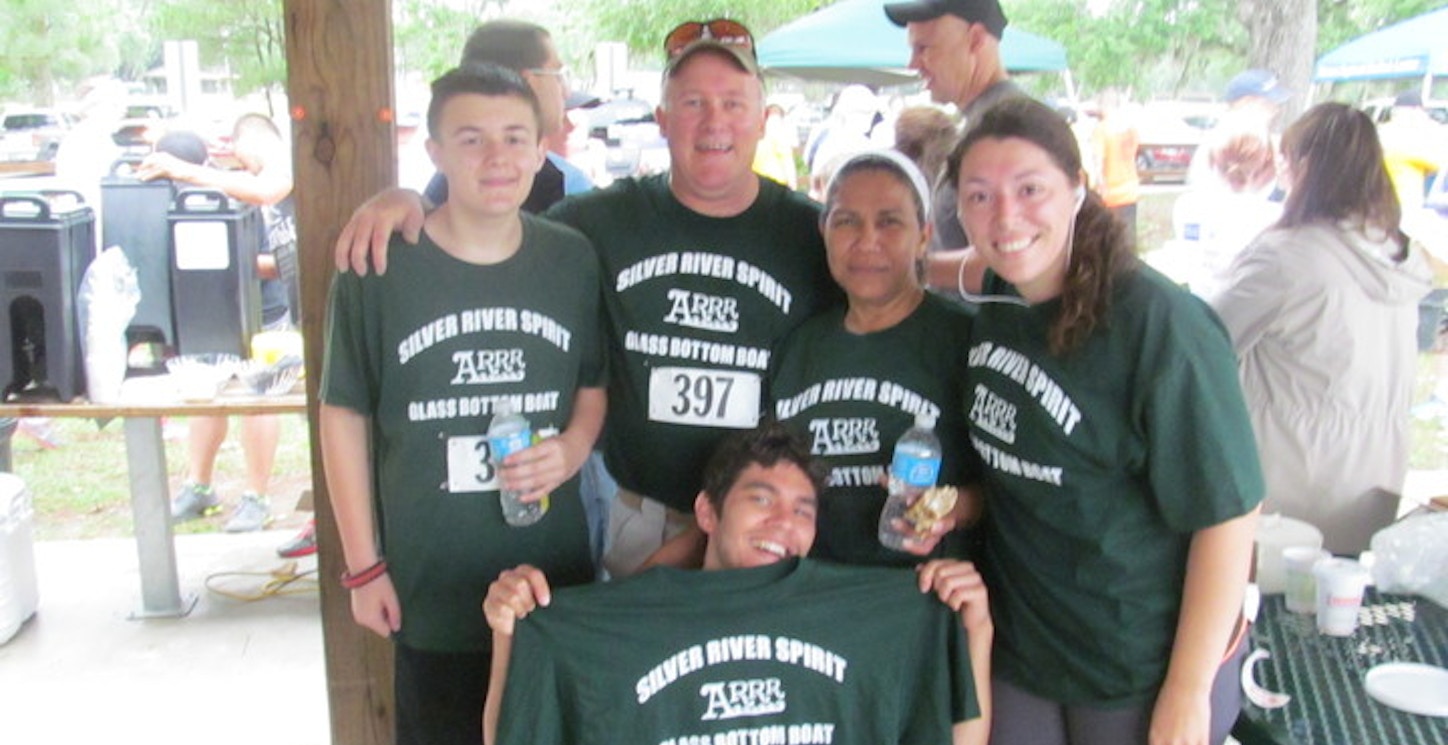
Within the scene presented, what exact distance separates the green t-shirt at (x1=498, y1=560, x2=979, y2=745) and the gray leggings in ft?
0.31

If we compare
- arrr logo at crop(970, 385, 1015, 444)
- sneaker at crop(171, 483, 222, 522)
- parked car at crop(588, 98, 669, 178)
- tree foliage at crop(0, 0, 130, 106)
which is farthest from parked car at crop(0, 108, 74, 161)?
arrr logo at crop(970, 385, 1015, 444)

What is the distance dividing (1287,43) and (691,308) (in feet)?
33.0

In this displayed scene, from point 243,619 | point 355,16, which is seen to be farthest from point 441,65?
point 355,16

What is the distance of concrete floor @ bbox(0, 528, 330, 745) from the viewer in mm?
3586

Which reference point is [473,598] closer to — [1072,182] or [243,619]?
[1072,182]

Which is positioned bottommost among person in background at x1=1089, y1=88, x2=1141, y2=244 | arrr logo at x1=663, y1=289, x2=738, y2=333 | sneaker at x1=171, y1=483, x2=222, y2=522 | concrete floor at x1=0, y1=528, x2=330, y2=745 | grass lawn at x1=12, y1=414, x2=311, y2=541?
grass lawn at x1=12, y1=414, x2=311, y2=541

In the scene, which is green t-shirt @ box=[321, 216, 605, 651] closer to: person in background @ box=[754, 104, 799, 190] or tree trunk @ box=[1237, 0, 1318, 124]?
person in background @ box=[754, 104, 799, 190]

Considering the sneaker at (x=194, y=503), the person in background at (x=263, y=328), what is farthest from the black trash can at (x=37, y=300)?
the sneaker at (x=194, y=503)

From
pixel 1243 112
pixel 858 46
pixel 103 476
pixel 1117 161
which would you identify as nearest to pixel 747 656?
pixel 103 476

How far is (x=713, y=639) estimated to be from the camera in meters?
1.83

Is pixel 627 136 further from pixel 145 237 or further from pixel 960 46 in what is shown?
A: pixel 960 46

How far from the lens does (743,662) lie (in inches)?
72.3

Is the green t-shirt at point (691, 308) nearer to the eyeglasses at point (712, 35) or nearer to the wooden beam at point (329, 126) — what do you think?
the eyeglasses at point (712, 35)

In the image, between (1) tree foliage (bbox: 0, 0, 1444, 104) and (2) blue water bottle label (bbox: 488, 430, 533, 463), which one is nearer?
(2) blue water bottle label (bbox: 488, 430, 533, 463)
